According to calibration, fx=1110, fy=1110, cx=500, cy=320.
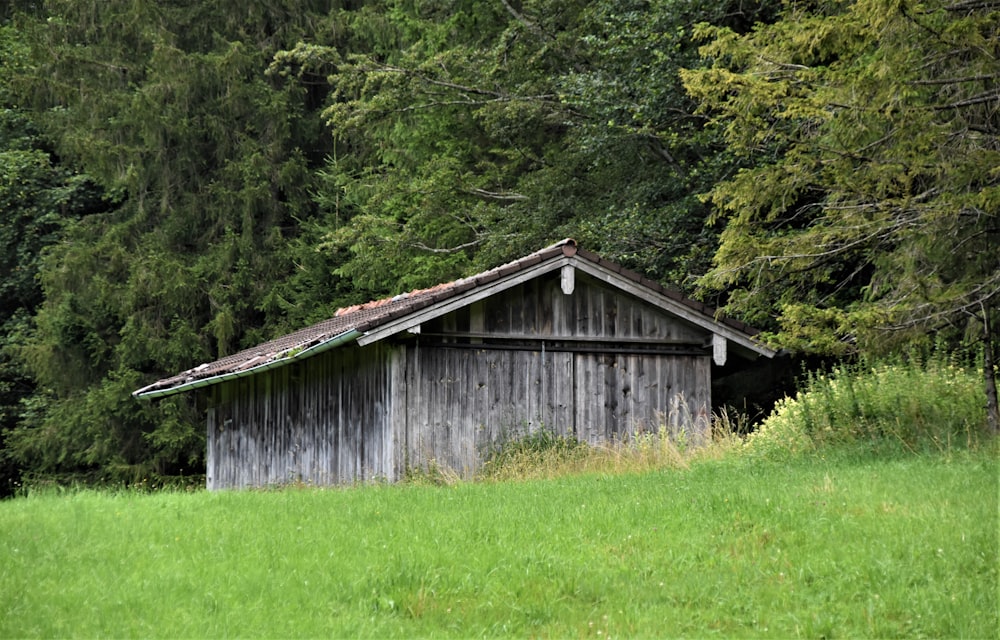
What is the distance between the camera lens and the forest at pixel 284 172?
22.6 m

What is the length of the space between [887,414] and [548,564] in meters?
6.27

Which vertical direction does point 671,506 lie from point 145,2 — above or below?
below

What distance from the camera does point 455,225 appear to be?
2884 centimetres

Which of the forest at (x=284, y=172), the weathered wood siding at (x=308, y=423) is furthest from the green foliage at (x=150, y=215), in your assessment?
the weathered wood siding at (x=308, y=423)

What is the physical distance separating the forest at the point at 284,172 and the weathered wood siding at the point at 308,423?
6.10 meters

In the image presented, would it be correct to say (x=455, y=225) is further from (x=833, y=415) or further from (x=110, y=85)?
(x=833, y=415)

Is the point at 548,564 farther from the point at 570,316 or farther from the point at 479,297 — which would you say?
the point at 570,316

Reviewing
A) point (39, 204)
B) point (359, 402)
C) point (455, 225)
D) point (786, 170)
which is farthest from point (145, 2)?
point (786, 170)

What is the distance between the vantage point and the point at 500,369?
1709 centimetres

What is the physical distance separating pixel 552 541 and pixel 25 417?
26501 mm

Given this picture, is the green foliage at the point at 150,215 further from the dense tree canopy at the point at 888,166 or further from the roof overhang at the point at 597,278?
the dense tree canopy at the point at 888,166

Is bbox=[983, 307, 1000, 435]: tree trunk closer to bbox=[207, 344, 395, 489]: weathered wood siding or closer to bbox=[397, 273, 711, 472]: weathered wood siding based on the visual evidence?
bbox=[397, 273, 711, 472]: weathered wood siding

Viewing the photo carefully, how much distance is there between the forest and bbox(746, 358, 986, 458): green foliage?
430 cm

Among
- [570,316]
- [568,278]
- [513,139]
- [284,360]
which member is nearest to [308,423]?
[284,360]
